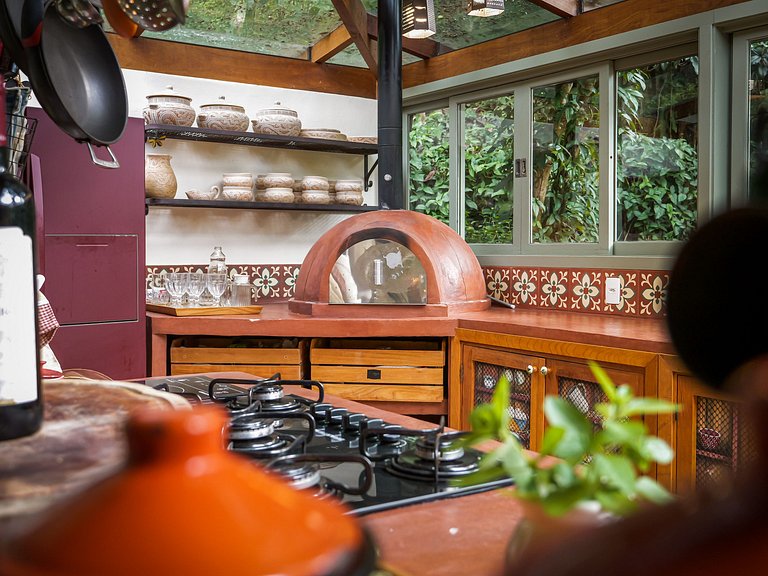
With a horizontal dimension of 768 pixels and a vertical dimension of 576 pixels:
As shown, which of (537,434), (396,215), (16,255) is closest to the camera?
(16,255)

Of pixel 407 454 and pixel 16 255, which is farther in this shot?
pixel 407 454

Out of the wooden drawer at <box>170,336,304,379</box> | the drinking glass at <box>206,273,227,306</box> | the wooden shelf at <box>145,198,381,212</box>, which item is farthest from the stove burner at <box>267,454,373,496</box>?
the wooden shelf at <box>145,198,381,212</box>

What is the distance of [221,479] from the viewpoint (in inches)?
14.1

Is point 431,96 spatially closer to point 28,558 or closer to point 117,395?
point 117,395

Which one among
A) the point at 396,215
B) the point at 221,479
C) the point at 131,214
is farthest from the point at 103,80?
the point at 396,215

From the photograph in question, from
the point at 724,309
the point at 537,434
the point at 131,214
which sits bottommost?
the point at 537,434

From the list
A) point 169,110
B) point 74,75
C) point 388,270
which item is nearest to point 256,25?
point 169,110

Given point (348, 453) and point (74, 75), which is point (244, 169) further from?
point (348, 453)

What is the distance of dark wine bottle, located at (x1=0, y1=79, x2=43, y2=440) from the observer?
79cm

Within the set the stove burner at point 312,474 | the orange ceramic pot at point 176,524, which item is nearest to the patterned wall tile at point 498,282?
the stove burner at point 312,474

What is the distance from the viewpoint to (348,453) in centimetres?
123

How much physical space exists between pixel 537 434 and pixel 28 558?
3.11 metres

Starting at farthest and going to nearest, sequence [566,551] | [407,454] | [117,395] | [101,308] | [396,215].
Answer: [396,215] < [101,308] < [407,454] < [117,395] < [566,551]

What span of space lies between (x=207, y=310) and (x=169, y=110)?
110 cm
